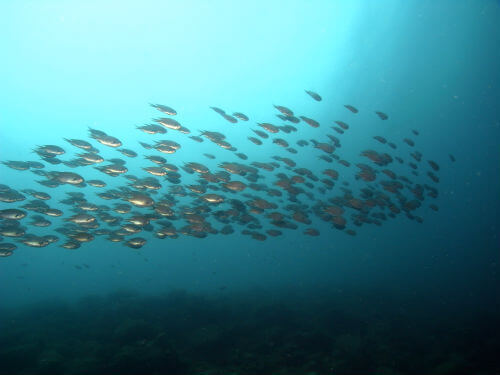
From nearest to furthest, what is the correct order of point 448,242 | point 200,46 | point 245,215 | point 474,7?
point 245,215, point 474,7, point 200,46, point 448,242

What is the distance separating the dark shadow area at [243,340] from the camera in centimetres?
773

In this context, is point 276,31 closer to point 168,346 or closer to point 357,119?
point 357,119

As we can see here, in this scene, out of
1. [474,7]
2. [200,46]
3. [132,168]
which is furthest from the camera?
[132,168]

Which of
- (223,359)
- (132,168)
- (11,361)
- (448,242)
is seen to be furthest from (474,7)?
(448,242)

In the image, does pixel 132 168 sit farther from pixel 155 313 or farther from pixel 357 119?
pixel 155 313

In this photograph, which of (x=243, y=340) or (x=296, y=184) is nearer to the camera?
(x=243, y=340)

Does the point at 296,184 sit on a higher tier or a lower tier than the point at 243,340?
higher

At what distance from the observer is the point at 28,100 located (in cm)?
5281

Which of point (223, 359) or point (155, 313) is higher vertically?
point (155, 313)

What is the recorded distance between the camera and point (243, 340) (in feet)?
33.0

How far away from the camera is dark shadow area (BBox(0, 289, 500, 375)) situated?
7.73 m

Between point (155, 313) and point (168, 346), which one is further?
point (155, 313)

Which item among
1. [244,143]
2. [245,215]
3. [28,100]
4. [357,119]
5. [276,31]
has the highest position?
[28,100]

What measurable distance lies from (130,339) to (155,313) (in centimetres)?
391
